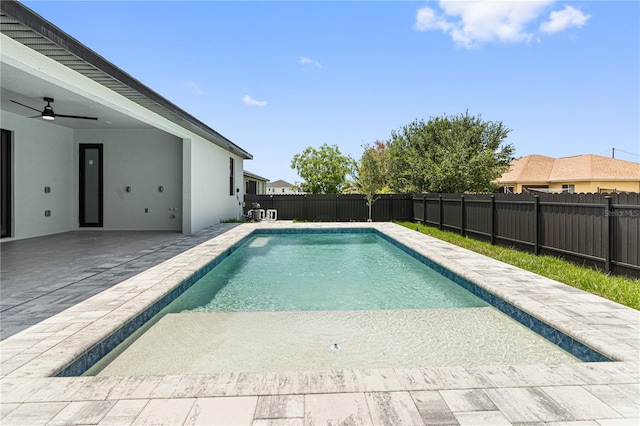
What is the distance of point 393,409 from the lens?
1965 mm

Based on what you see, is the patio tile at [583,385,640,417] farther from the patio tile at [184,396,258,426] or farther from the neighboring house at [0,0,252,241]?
the neighboring house at [0,0,252,241]

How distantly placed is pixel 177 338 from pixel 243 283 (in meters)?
2.32

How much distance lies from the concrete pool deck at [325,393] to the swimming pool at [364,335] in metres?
0.44

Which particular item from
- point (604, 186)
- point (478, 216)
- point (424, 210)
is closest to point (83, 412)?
point (478, 216)

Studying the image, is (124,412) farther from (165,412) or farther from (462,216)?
(462,216)

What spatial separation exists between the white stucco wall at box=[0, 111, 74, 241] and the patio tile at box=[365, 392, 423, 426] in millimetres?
9851

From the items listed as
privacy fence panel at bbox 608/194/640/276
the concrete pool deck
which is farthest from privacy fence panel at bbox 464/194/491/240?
the concrete pool deck

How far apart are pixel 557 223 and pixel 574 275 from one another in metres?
1.55

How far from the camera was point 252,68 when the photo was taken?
1592cm

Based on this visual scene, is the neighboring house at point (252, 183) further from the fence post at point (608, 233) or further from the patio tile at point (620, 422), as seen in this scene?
the patio tile at point (620, 422)

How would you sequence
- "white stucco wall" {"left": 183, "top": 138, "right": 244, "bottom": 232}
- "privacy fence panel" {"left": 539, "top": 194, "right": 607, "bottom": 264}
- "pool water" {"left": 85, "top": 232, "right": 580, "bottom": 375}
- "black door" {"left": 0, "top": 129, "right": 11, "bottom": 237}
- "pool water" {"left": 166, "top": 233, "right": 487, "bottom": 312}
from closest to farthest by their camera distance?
1. "pool water" {"left": 85, "top": 232, "right": 580, "bottom": 375}
2. "pool water" {"left": 166, "top": 233, "right": 487, "bottom": 312}
3. "privacy fence panel" {"left": 539, "top": 194, "right": 607, "bottom": 264}
4. "black door" {"left": 0, "top": 129, "right": 11, "bottom": 237}
5. "white stucco wall" {"left": 183, "top": 138, "right": 244, "bottom": 232}

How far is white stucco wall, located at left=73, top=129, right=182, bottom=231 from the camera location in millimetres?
10719

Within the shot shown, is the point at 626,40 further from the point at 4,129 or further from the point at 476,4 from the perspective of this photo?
the point at 4,129

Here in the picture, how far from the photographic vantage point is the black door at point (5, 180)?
26.7ft
